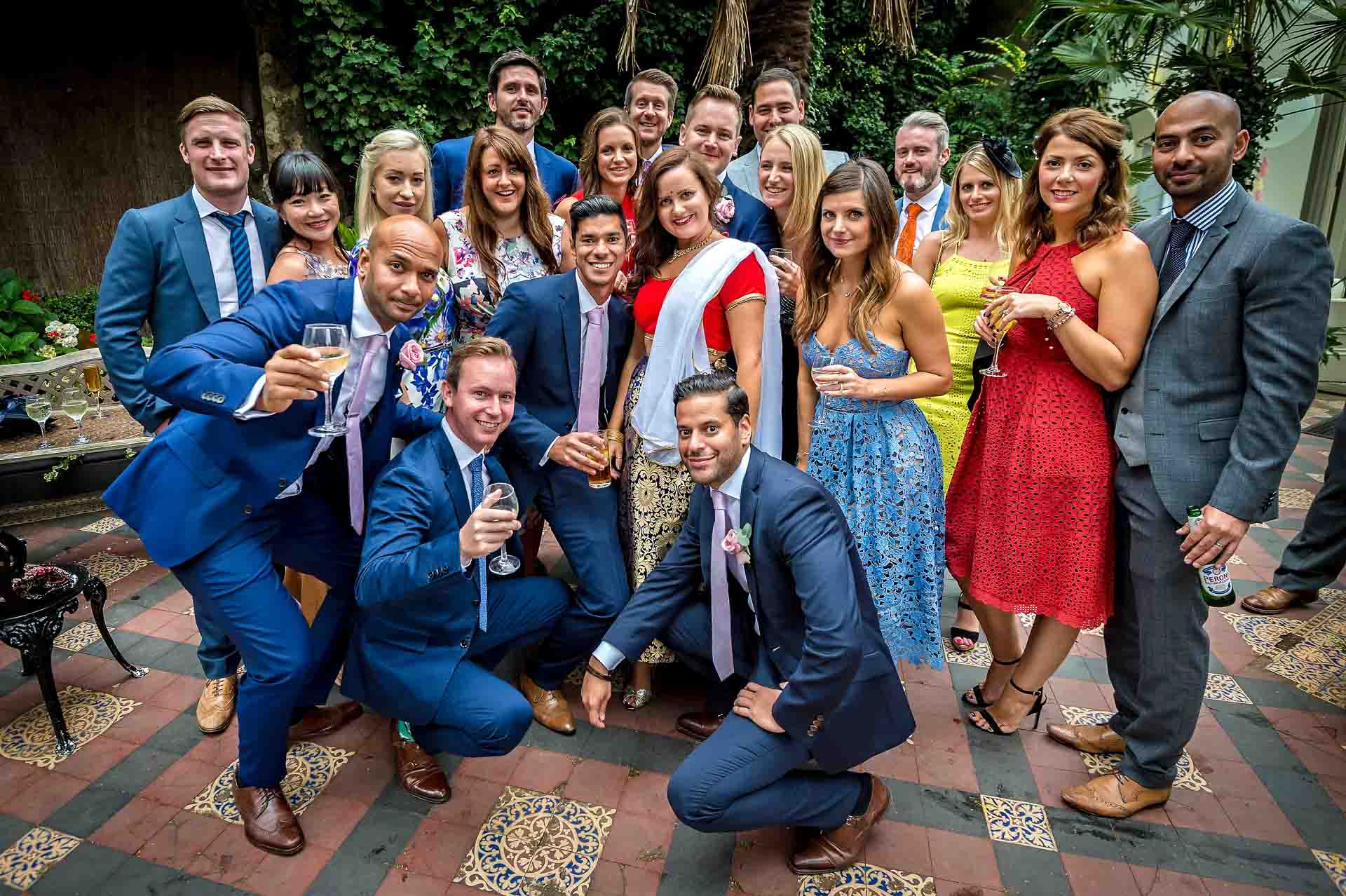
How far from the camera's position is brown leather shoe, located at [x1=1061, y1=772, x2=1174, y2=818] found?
9.52 feet

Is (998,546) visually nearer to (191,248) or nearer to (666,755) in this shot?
(666,755)

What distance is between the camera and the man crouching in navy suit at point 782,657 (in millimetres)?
2449

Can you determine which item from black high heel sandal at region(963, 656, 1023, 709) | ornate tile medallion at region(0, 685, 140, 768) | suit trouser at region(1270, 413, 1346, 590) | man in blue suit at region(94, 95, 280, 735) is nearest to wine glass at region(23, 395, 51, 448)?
ornate tile medallion at region(0, 685, 140, 768)

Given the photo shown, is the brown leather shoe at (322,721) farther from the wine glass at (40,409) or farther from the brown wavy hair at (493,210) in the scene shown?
the wine glass at (40,409)

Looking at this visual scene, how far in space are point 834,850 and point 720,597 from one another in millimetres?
948

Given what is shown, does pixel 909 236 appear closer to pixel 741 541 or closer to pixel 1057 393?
pixel 1057 393

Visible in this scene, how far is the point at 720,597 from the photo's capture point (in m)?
2.84

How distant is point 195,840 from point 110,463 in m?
4.19

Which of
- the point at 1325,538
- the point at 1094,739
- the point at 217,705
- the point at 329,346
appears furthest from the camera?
the point at 1325,538

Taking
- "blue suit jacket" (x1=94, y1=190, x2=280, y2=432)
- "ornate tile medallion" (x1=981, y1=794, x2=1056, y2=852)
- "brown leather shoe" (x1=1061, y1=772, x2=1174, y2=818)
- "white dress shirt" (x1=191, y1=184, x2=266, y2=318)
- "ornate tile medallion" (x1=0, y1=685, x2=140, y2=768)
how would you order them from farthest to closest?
"white dress shirt" (x1=191, y1=184, x2=266, y2=318) < "blue suit jacket" (x1=94, y1=190, x2=280, y2=432) < "ornate tile medallion" (x1=0, y1=685, x2=140, y2=768) < "brown leather shoe" (x1=1061, y1=772, x2=1174, y2=818) < "ornate tile medallion" (x1=981, y1=794, x2=1056, y2=852)

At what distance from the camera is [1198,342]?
2621 mm

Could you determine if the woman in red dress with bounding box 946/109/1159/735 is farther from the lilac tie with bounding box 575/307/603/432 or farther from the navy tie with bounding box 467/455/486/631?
the navy tie with bounding box 467/455/486/631

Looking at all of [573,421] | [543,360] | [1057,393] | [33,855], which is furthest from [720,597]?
[33,855]

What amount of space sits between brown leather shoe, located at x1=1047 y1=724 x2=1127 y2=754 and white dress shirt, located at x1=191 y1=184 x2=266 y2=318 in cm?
416
